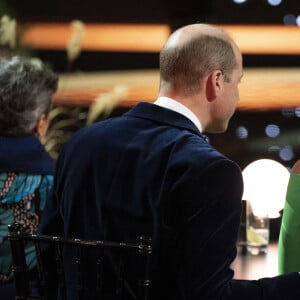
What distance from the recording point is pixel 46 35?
3248mm

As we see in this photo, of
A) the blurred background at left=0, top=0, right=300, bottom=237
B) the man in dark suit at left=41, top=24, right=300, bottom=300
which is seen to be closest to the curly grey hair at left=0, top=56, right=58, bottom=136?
the man in dark suit at left=41, top=24, right=300, bottom=300

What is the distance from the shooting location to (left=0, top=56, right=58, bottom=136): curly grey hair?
186 centimetres

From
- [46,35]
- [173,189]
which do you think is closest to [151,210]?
[173,189]

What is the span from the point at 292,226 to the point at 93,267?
40 cm

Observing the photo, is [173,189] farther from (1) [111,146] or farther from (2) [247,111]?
(2) [247,111]

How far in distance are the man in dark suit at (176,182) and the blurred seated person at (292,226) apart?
14 cm

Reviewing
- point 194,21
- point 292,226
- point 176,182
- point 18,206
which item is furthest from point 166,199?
point 194,21

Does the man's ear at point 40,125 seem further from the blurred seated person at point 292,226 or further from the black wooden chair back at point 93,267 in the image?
the blurred seated person at point 292,226

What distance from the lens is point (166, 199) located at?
1.16 meters

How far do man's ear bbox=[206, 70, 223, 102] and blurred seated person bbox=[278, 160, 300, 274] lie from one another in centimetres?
22

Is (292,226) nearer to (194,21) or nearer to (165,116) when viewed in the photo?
(165,116)

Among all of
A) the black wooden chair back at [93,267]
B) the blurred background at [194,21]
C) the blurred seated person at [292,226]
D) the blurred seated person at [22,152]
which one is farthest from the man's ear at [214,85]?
the blurred background at [194,21]

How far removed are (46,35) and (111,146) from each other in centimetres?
209

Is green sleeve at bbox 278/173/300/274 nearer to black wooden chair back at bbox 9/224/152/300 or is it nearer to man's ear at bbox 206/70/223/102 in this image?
Answer: man's ear at bbox 206/70/223/102
